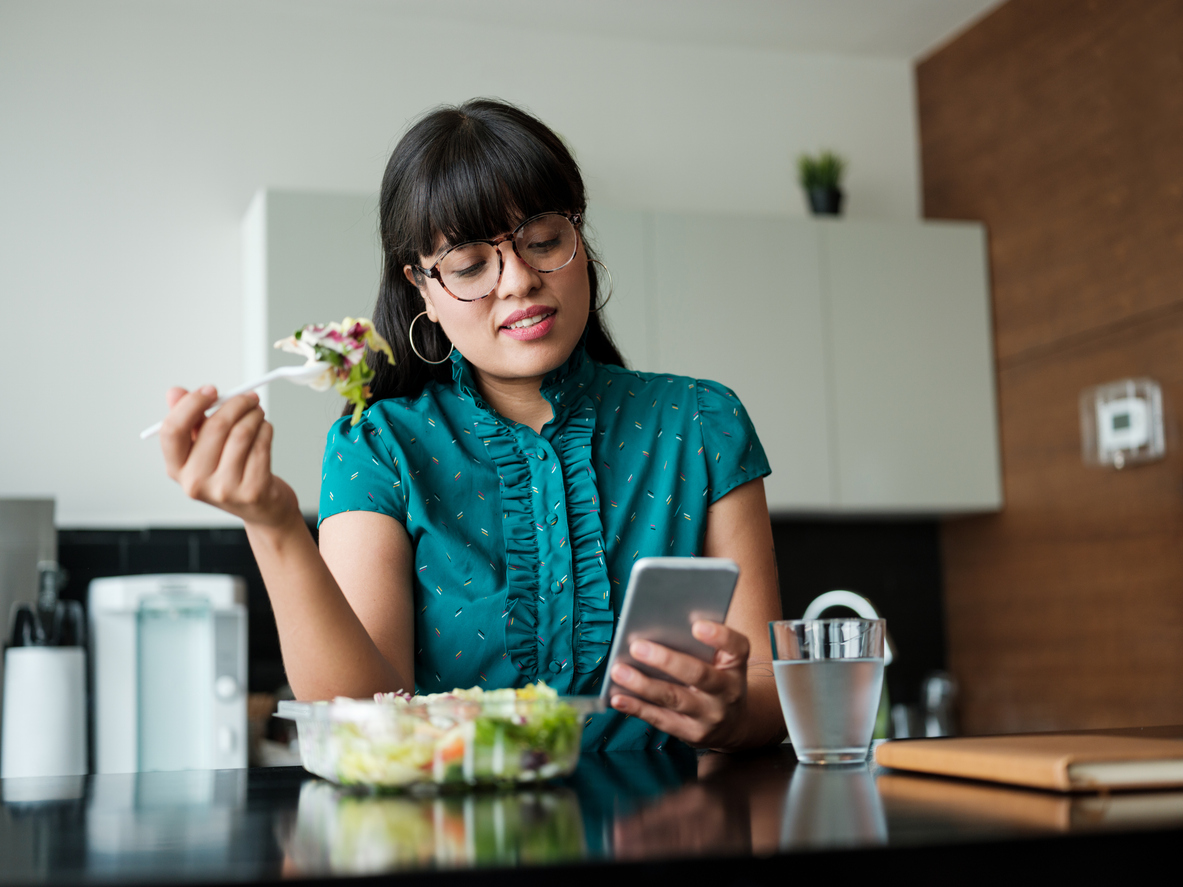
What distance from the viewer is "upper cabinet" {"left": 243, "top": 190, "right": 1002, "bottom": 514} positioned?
10.7ft

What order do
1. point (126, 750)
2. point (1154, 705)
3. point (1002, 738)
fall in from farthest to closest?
point (1154, 705) < point (126, 750) < point (1002, 738)

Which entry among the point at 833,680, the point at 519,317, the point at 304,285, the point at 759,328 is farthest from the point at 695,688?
the point at 759,328

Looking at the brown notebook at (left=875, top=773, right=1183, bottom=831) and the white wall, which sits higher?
the white wall

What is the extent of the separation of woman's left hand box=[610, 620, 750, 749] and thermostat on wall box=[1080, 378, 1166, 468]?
229cm

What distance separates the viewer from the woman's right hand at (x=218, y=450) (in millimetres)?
775

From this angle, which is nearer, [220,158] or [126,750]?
[126,750]

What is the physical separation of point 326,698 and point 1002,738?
49 centimetres

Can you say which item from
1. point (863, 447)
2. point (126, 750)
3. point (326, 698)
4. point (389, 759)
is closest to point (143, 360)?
point (126, 750)

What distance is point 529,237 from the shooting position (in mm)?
1201

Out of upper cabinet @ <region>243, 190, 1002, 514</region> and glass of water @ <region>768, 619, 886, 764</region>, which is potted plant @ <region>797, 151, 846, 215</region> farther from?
glass of water @ <region>768, 619, 886, 764</region>

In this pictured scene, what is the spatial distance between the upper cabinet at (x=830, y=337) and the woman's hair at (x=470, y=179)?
6.31 ft

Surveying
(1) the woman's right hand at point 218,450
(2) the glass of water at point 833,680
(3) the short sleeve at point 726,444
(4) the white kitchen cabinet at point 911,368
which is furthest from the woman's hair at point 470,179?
(4) the white kitchen cabinet at point 911,368

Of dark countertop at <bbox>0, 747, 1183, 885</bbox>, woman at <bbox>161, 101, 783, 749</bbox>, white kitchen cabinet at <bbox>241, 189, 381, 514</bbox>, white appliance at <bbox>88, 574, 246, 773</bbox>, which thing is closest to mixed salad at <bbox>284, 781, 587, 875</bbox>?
dark countertop at <bbox>0, 747, 1183, 885</bbox>

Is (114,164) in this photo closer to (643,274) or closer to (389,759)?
(643,274)
